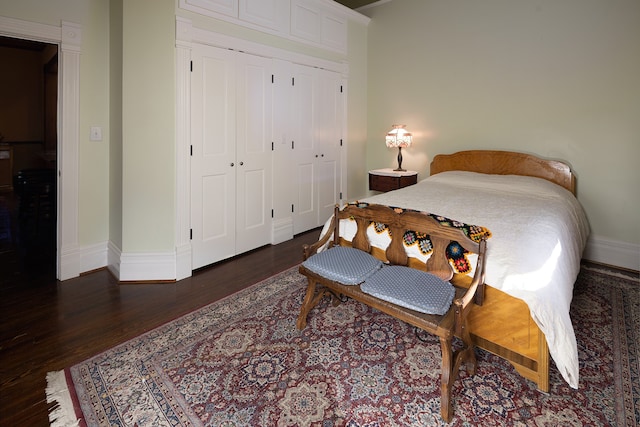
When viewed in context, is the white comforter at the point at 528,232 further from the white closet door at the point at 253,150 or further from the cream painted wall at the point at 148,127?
the cream painted wall at the point at 148,127

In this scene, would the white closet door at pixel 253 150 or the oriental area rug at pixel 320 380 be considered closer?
the oriental area rug at pixel 320 380

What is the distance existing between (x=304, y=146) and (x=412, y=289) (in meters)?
2.84

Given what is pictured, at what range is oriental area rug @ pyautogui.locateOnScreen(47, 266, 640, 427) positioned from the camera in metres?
1.62

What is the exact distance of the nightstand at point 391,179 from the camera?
448cm

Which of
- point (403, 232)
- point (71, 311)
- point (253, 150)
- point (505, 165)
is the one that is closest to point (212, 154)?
point (253, 150)

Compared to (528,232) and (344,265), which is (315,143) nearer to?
(344,265)

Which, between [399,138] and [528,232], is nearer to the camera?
[528,232]

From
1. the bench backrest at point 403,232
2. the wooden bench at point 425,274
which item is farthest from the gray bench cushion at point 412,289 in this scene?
the bench backrest at point 403,232

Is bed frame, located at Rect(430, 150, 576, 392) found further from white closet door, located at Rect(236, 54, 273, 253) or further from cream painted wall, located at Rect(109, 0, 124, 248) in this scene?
cream painted wall, located at Rect(109, 0, 124, 248)

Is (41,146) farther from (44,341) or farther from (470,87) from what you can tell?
(470,87)

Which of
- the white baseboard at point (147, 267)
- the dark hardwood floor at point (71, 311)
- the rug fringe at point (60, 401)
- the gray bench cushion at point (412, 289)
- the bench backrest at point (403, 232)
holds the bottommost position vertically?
the rug fringe at point (60, 401)

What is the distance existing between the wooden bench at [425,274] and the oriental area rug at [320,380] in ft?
0.48

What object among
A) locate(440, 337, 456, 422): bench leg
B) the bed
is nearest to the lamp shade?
the bed

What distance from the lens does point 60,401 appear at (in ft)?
5.55
